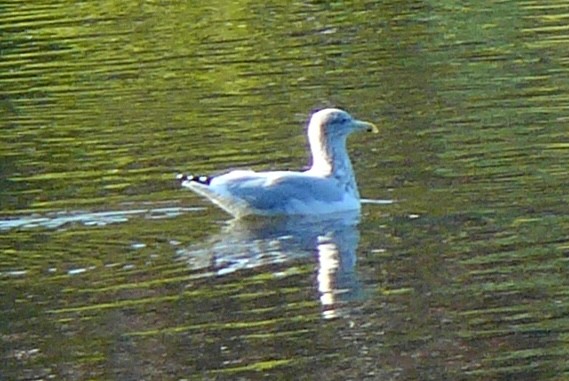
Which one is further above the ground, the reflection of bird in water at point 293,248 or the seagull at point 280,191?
the seagull at point 280,191

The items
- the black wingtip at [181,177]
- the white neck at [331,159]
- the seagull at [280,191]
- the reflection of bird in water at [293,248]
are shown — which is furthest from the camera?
the white neck at [331,159]

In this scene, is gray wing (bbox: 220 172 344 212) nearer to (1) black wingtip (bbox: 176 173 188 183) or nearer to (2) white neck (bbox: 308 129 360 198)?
(2) white neck (bbox: 308 129 360 198)

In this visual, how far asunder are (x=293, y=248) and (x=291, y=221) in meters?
1.24

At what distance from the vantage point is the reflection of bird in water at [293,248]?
1344cm

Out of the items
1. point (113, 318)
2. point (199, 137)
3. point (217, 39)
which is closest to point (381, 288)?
point (113, 318)

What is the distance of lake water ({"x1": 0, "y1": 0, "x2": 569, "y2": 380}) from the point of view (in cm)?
1183

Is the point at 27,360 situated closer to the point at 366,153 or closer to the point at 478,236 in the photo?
the point at 478,236

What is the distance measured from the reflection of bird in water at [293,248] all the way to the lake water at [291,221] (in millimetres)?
33

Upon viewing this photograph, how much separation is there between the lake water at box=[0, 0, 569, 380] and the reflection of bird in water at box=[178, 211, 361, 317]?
33 millimetres

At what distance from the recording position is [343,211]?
1598 cm

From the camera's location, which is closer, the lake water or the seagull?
the lake water

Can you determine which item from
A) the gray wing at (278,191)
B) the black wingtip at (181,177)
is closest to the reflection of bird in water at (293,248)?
the gray wing at (278,191)

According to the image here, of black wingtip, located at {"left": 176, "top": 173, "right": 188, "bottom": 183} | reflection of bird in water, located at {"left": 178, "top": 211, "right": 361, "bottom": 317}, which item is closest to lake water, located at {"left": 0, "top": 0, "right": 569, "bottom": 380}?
reflection of bird in water, located at {"left": 178, "top": 211, "right": 361, "bottom": 317}

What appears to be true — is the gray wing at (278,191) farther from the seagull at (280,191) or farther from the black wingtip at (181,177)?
the black wingtip at (181,177)
